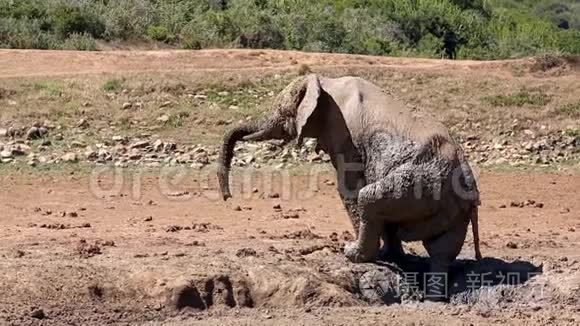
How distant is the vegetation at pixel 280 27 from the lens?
25266 millimetres

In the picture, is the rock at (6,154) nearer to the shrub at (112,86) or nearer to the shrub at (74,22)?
the shrub at (112,86)

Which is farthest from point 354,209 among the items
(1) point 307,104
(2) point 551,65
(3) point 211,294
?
(2) point 551,65

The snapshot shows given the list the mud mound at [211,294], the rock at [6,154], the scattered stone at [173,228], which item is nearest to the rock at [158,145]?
the rock at [6,154]

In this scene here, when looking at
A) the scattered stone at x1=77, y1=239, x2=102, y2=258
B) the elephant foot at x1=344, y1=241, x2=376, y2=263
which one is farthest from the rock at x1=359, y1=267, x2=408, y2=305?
the scattered stone at x1=77, y1=239, x2=102, y2=258

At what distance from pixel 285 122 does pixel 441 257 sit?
5.03 feet

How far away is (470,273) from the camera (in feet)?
28.0

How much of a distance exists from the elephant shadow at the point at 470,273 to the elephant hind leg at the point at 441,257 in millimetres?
33

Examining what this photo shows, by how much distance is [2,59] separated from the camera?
2059 centimetres

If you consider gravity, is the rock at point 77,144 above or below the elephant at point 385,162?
below

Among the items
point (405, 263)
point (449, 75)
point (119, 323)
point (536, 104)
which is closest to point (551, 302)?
point (405, 263)

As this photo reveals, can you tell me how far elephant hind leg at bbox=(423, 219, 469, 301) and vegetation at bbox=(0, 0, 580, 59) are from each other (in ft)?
55.9

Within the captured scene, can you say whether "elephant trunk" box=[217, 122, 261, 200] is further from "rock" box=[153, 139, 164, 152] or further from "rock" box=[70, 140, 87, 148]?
"rock" box=[70, 140, 87, 148]

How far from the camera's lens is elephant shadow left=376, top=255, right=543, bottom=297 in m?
8.31

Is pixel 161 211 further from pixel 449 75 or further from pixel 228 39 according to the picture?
pixel 228 39
